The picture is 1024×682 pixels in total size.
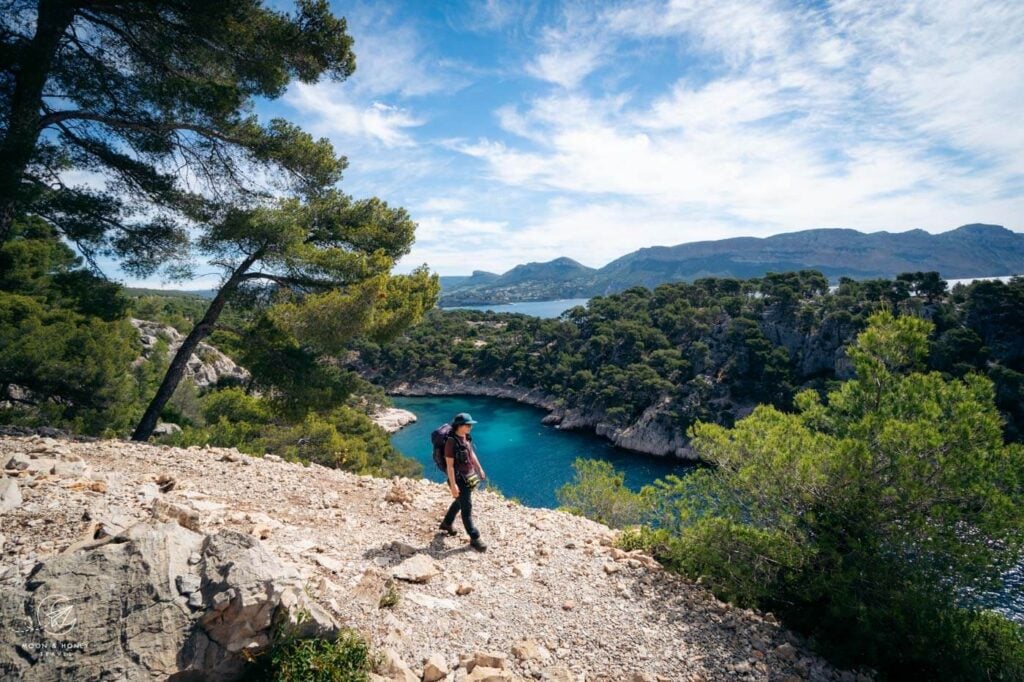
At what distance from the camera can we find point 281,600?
11.5 feet

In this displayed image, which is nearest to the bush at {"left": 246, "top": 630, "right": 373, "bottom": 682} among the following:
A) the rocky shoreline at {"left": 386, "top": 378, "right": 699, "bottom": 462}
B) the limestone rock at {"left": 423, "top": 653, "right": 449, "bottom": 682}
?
the limestone rock at {"left": 423, "top": 653, "right": 449, "bottom": 682}

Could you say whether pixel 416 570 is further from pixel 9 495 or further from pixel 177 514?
pixel 9 495

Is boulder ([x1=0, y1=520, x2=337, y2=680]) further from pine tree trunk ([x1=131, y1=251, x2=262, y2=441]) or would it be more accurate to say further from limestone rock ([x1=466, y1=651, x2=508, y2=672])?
pine tree trunk ([x1=131, y1=251, x2=262, y2=441])

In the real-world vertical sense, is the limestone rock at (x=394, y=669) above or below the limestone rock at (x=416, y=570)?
above

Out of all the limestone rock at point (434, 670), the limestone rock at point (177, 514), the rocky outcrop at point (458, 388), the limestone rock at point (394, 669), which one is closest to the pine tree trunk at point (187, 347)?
the limestone rock at point (177, 514)

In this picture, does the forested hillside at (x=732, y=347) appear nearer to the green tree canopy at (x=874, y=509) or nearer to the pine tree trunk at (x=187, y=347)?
the green tree canopy at (x=874, y=509)

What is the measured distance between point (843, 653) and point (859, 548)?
113 cm

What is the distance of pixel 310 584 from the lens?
417 centimetres

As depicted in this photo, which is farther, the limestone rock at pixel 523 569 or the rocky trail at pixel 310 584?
the limestone rock at pixel 523 569

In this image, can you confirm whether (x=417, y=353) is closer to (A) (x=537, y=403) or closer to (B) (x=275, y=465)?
(A) (x=537, y=403)

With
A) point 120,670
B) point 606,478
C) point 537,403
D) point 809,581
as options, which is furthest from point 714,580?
point 537,403

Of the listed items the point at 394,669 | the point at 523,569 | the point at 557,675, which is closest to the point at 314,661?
the point at 394,669

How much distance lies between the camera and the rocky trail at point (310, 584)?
10.3 ft

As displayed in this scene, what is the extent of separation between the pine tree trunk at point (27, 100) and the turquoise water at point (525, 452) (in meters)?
30.3
